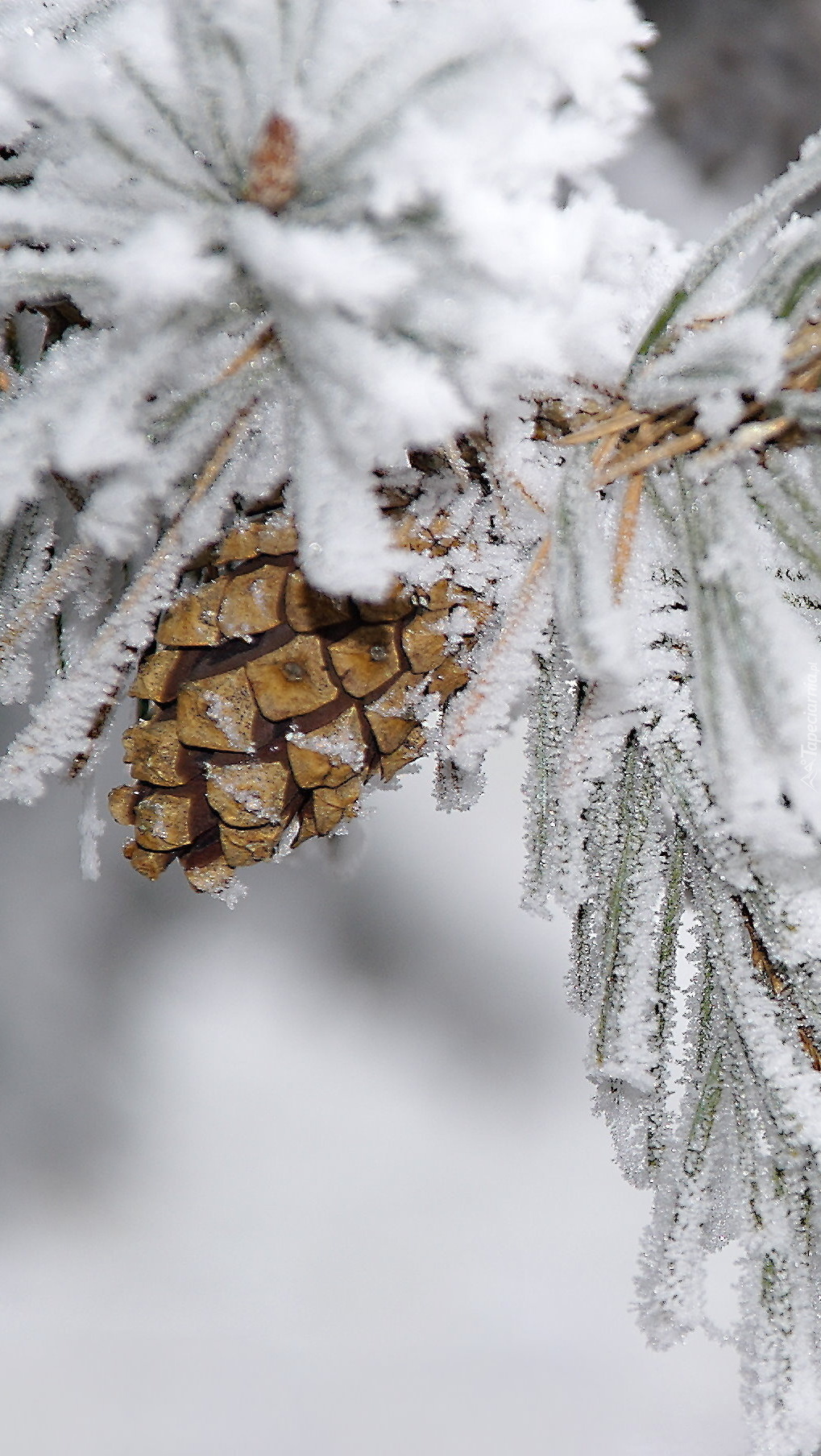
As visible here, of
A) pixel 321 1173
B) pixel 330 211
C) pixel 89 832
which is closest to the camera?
pixel 330 211

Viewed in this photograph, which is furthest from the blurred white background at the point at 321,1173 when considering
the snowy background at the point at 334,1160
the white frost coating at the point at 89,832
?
the white frost coating at the point at 89,832

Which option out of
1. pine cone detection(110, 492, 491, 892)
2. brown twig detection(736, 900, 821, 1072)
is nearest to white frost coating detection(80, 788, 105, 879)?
pine cone detection(110, 492, 491, 892)

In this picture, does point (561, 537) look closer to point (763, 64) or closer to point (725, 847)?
point (725, 847)

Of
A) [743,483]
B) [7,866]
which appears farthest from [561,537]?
[7,866]

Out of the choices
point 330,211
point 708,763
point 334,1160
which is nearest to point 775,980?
point 708,763

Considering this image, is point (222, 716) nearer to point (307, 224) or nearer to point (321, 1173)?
point (307, 224)

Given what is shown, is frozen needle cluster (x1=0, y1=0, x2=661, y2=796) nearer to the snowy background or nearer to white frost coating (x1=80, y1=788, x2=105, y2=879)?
white frost coating (x1=80, y1=788, x2=105, y2=879)
